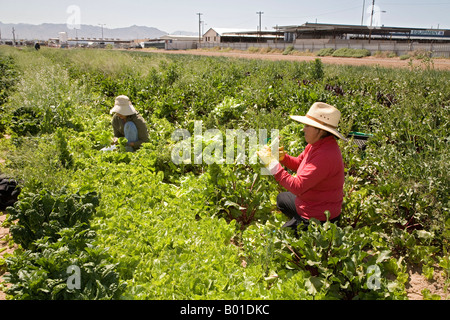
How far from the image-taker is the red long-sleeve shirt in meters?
3.00

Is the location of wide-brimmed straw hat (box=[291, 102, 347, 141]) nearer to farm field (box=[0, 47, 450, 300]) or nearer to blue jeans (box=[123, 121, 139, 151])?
farm field (box=[0, 47, 450, 300])

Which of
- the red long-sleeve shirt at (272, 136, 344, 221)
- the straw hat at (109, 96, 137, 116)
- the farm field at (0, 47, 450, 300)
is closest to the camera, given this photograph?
Result: the farm field at (0, 47, 450, 300)

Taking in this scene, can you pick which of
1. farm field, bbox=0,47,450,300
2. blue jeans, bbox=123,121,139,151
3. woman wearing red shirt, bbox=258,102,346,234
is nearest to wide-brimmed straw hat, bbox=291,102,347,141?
woman wearing red shirt, bbox=258,102,346,234

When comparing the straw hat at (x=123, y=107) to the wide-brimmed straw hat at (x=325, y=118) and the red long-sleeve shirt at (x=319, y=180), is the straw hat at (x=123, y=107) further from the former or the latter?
the wide-brimmed straw hat at (x=325, y=118)

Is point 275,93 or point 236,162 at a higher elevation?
point 275,93

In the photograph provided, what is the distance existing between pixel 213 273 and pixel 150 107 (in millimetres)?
6175

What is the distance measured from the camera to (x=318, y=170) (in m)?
2.99

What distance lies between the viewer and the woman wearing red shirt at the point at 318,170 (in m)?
3.00

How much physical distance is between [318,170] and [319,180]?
9 centimetres

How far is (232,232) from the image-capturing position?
131 inches

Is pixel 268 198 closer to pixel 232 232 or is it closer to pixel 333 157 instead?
pixel 232 232

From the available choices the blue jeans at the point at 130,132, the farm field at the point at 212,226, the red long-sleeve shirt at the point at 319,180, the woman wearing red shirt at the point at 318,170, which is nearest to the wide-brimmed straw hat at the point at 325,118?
the woman wearing red shirt at the point at 318,170

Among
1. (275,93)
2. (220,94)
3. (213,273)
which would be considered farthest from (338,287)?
(220,94)
